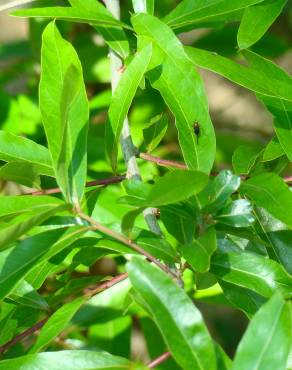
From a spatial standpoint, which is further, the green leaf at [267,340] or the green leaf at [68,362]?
the green leaf at [68,362]

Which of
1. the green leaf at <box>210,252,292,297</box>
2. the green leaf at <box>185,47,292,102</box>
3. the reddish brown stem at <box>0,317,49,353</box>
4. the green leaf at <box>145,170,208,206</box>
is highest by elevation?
the green leaf at <box>185,47,292,102</box>

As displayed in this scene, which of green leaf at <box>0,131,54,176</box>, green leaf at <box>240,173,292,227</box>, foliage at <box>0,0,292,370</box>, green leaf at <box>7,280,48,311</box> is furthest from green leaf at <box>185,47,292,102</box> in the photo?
green leaf at <box>7,280,48,311</box>

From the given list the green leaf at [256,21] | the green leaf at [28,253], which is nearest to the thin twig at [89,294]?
the green leaf at [28,253]

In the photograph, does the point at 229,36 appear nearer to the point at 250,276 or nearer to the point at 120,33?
the point at 120,33

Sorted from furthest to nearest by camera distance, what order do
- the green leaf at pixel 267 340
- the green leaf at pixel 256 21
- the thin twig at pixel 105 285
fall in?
the green leaf at pixel 256 21, the thin twig at pixel 105 285, the green leaf at pixel 267 340

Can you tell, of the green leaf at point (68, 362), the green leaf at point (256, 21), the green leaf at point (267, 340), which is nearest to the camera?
the green leaf at point (267, 340)

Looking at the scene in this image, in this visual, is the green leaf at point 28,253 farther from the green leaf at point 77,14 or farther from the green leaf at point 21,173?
the green leaf at point 77,14

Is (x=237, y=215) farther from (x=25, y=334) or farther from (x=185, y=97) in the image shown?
(x=25, y=334)

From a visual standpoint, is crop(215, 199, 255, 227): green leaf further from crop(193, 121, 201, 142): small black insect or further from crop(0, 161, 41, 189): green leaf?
crop(0, 161, 41, 189): green leaf
